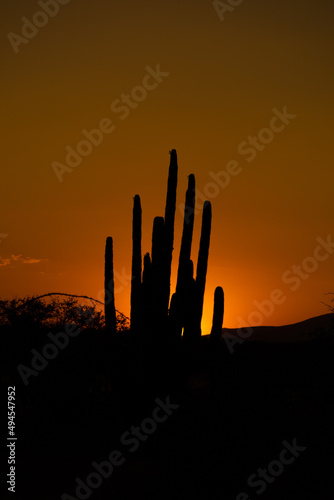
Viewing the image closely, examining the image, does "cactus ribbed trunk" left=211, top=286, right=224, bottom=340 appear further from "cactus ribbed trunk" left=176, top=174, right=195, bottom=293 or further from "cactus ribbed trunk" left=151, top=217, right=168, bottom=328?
"cactus ribbed trunk" left=151, top=217, right=168, bottom=328

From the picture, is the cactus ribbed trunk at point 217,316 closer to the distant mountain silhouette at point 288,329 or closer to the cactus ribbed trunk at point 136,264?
the cactus ribbed trunk at point 136,264

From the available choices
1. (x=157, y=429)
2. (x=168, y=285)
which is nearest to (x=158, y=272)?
(x=168, y=285)

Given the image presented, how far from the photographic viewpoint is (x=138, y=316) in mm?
13938

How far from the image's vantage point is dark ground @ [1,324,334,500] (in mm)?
12188

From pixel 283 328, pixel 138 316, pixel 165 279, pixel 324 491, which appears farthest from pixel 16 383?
pixel 283 328

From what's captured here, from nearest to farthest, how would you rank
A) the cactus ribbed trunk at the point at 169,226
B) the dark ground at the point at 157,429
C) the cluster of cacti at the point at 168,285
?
the dark ground at the point at 157,429, the cluster of cacti at the point at 168,285, the cactus ribbed trunk at the point at 169,226

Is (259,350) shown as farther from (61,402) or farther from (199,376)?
(61,402)

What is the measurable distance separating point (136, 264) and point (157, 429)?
3.57 meters

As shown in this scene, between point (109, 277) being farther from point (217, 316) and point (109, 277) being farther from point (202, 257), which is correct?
point (217, 316)

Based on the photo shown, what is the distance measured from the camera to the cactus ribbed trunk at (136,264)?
45.8 ft

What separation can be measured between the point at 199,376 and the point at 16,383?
5.98 m

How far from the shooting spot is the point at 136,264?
14.0 metres

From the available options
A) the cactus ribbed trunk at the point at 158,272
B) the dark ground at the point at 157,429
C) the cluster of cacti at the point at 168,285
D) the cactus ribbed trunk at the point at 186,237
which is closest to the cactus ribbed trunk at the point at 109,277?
the cluster of cacti at the point at 168,285

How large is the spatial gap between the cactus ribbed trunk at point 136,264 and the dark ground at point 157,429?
92cm
